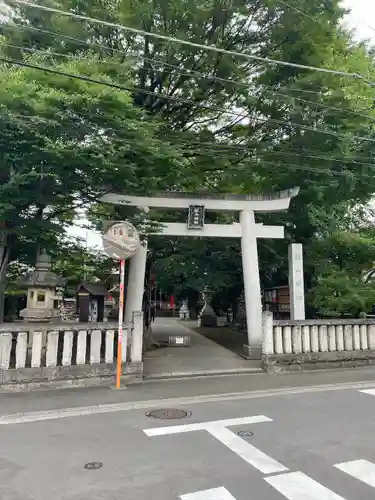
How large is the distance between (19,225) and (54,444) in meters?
4.65

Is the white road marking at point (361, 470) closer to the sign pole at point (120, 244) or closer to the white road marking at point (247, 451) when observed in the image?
the white road marking at point (247, 451)

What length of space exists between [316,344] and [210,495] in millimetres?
7218

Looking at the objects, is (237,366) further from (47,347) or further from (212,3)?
(212,3)

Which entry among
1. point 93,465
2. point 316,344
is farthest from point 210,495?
point 316,344

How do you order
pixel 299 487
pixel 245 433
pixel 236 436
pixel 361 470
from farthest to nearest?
1. pixel 245 433
2. pixel 236 436
3. pixel 361 470
4. pixel 299 487

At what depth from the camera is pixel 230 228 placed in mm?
11227

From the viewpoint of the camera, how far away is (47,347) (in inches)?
305

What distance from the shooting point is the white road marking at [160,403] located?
232 inches

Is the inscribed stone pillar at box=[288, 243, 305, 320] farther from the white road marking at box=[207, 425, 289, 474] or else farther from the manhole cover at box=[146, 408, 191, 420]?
the white road marking at box=[207, 425, 289, 474]

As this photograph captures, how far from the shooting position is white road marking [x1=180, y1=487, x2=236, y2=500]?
347 cm

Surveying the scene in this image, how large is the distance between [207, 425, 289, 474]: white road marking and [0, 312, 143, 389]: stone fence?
3.36 meters

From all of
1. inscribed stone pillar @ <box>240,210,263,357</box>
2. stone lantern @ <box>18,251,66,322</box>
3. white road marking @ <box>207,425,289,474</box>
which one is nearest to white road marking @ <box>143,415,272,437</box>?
white road marking @ <box>207,425,289,474</box>

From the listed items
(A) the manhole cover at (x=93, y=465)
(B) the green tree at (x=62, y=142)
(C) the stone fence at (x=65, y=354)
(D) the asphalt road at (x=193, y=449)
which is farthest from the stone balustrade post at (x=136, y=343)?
(A) the manhole cover at (x=93, y=465)

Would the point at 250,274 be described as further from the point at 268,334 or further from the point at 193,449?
the point at 193,449
